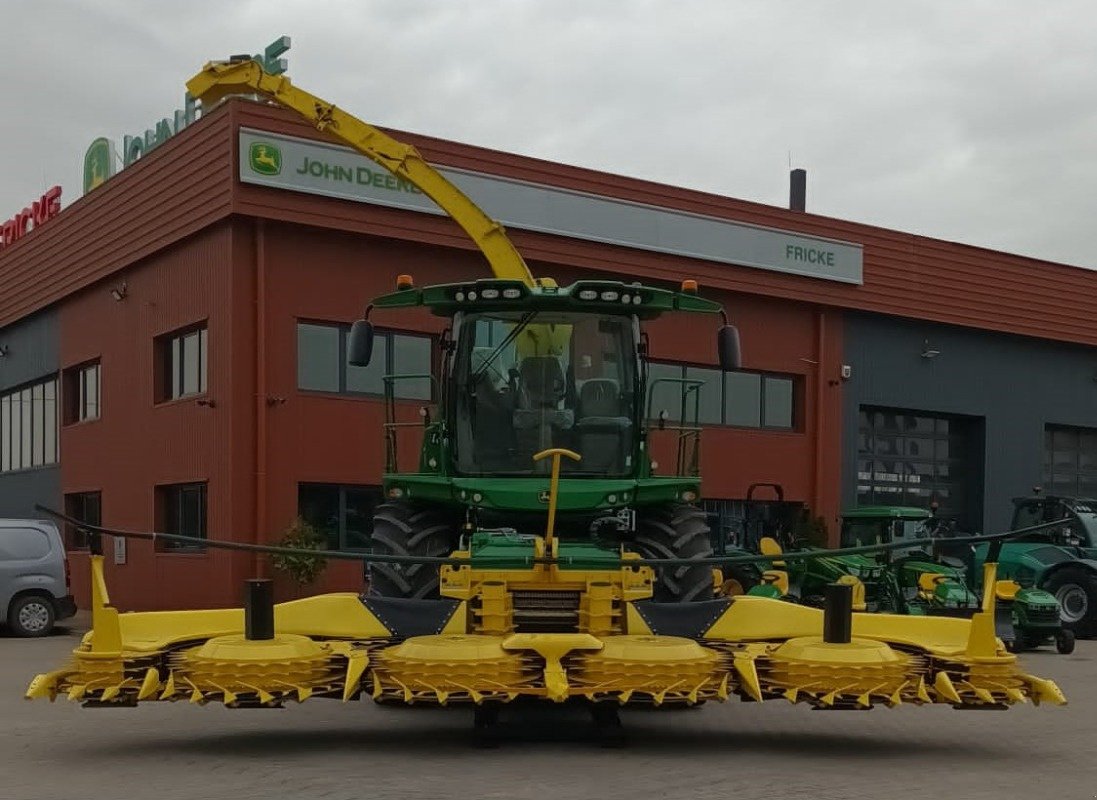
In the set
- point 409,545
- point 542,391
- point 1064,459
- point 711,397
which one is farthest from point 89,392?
point 1064,459

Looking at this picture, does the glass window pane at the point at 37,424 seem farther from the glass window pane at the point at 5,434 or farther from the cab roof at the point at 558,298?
the cab roof at the point at 558,298

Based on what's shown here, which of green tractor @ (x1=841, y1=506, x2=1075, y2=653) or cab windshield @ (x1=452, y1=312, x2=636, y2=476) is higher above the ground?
cab windshield @ (x1=452, y1=312, x2=636, y2=476)

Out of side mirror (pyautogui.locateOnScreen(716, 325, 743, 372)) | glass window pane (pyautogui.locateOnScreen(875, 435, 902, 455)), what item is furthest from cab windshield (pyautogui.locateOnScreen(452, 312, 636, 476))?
glass window pane (pyautogui.locateOnScreen(875, 435, 902, 455))

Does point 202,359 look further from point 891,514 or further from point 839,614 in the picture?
point 839,614

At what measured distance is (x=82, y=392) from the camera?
2612cm

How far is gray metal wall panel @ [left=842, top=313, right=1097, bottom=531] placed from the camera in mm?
26797

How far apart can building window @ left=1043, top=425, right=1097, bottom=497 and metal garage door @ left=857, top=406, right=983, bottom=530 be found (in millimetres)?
2310

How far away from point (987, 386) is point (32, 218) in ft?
69.1

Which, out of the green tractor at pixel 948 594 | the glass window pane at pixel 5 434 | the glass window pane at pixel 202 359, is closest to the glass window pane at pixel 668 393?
the green tractor at pixel 948 594

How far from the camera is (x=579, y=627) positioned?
28.8 ft

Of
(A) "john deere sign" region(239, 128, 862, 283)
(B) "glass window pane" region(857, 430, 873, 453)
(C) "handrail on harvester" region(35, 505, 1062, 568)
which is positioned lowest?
(B) "glass window pane" region(857, 430, 873, 453)

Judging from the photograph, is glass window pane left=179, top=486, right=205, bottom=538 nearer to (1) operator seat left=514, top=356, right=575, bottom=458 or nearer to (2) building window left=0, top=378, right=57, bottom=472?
(2) building window left=0, top=378, right=57, bottom=472

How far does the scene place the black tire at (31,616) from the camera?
751 inches

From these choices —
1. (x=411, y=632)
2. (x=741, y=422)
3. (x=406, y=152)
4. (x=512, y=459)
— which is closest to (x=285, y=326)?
(x=406, y=152)
